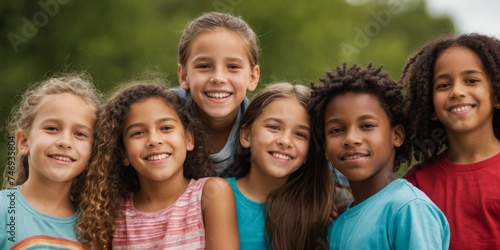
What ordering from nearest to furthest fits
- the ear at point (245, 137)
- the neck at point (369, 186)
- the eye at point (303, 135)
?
the neck at point (369, 186), the eye at point (303, 135), the ear at point (245, 137)

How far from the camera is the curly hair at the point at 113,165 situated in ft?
13.2

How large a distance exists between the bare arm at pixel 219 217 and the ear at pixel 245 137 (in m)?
0.42

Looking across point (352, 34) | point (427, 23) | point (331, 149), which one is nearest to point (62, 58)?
point (352, 34)

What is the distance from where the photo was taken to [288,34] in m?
16.2

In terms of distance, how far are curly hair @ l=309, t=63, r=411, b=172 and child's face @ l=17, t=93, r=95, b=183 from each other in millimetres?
1323

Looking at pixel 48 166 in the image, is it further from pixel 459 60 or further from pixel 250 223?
pixel 459 60

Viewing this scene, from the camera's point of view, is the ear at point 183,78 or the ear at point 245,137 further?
the ear at point 183,78

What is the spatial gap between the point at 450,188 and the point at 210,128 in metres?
1.62

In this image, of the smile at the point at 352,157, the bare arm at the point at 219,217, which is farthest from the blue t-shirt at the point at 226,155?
the smile at the point at 352,157

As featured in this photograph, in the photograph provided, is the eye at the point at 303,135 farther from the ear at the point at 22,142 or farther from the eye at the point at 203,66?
the ear at the point at 22,142

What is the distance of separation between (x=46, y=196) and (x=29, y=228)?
9.1 inches

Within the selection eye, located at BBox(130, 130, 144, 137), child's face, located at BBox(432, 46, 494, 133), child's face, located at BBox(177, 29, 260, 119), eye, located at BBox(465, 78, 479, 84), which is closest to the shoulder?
eye, located at BBox(130, 130, 144, 137)

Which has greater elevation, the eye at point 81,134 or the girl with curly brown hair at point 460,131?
the eye at point 81,134

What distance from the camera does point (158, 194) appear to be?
13.6 feet
